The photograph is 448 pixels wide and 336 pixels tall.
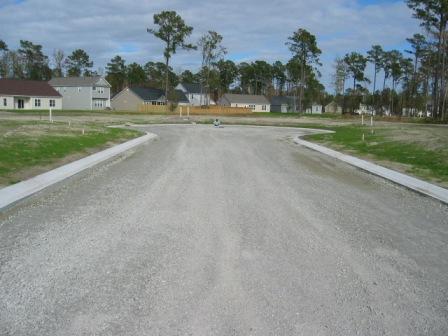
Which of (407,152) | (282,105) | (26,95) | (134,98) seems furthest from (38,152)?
(282,105)

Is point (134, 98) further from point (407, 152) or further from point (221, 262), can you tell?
point (221, 262)

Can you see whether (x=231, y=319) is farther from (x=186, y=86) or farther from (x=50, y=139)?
(x=186, y=86)

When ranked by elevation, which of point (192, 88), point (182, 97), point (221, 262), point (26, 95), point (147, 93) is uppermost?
point (192, 88)

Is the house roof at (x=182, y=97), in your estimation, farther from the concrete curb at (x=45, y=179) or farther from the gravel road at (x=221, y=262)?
the gravel road at (x=221, y=262)

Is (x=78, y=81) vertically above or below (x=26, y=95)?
above

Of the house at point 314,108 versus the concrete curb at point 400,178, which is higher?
the house at point 314,108

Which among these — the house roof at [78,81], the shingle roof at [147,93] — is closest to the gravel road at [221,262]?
the house roof at [78,81]

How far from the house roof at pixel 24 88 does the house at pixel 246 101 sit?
4676 centimetres

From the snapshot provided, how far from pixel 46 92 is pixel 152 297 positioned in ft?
292

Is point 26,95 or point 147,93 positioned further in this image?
point 147,93

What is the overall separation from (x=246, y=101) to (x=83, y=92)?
45096mm

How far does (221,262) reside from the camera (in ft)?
19.0

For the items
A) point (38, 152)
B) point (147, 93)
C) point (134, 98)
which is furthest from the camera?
point (147, 93)

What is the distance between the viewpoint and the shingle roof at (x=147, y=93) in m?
98.9
